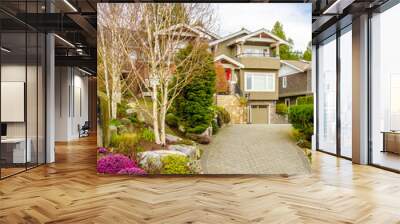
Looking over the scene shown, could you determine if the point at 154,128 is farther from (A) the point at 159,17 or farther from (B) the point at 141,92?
(A) the point at 159,17

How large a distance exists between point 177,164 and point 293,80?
235cm

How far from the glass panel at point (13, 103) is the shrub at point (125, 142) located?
1767mm

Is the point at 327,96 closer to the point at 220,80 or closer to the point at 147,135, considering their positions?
the point at 220,80

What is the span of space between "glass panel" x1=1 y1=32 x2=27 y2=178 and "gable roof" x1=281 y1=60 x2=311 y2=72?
454 cm

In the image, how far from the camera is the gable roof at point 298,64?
19.2 ft

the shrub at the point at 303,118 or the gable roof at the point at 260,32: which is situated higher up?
the gable roof at the point at 260,32

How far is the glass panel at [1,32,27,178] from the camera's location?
5934 millimetres

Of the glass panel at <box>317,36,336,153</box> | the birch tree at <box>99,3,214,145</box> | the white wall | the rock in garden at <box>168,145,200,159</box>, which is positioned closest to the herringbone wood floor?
the rock in garden at <box>168,145,200,159</box>

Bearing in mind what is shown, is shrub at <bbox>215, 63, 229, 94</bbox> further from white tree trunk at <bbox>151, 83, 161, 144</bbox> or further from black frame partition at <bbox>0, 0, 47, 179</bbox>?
black frame partition at <bbox>0, 0, 47, 179</bbox>

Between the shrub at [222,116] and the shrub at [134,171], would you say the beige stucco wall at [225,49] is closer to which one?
the shrub at [222,116]

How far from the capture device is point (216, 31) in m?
5.89

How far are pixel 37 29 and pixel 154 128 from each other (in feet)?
10.4

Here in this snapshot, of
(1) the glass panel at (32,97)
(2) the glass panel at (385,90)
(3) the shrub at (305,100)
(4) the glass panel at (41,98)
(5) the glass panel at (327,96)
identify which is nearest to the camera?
(3) the shrub at (305,100)

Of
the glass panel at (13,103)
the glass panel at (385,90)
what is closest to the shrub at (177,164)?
the glass panel at (13,103)
